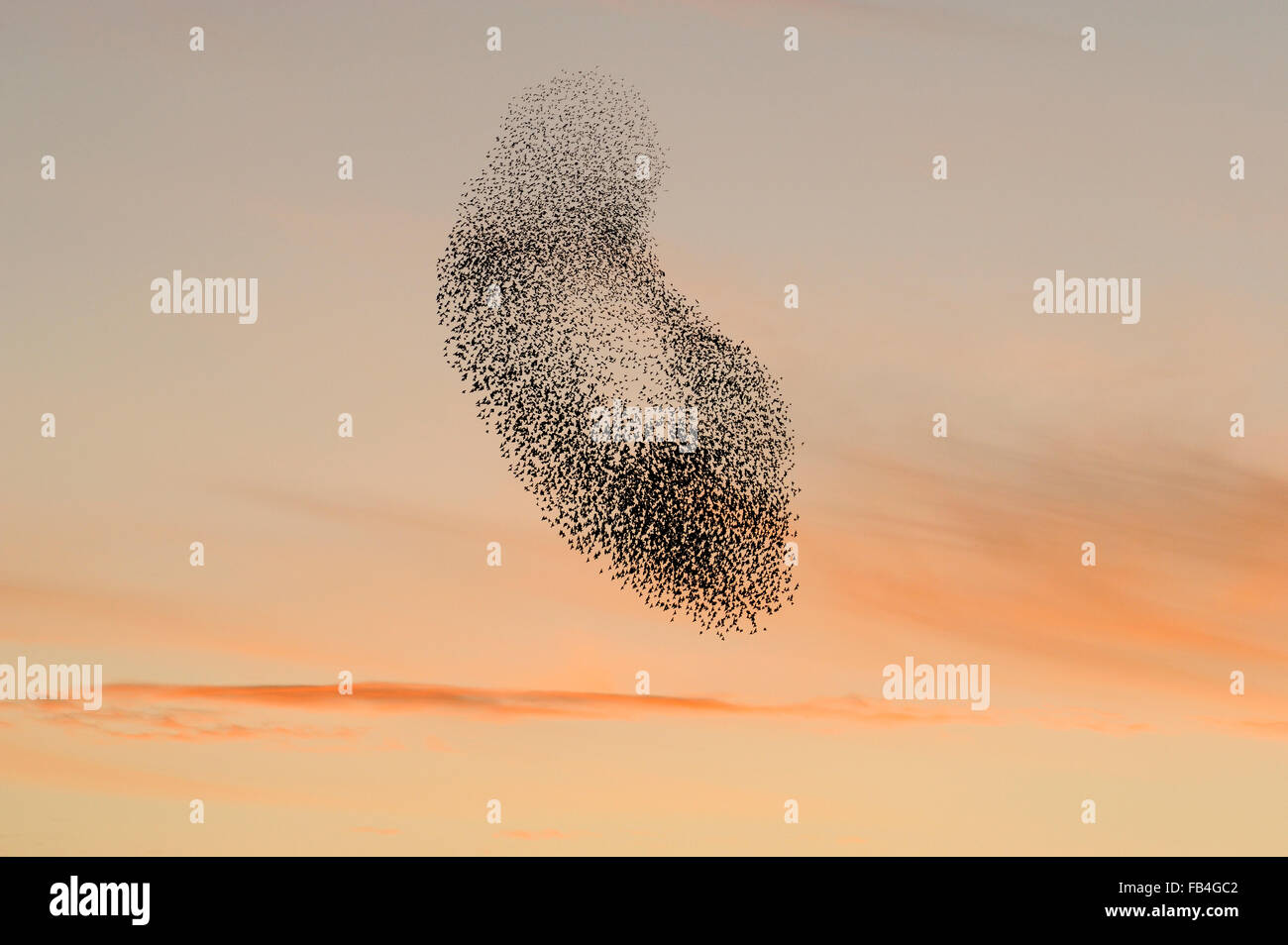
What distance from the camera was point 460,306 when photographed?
62.8ft

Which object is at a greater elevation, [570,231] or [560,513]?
[570,231]

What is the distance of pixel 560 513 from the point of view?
746 inches

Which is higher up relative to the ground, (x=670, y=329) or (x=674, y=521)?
(x=670, y=329)

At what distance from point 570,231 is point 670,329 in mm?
2320
